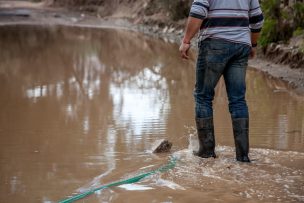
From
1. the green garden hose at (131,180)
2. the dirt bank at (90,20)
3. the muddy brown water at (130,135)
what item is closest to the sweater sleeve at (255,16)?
the muddy brown water at (130,135)

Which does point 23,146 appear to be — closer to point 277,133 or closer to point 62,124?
point 62,124

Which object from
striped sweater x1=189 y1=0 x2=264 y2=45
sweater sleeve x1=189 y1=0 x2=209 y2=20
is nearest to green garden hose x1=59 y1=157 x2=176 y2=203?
striped sweater x1=189 y1=0 x2=264 y2=45

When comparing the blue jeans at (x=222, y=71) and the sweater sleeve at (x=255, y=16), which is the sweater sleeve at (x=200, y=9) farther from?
the sweater sleeve at (x=255, y=16)

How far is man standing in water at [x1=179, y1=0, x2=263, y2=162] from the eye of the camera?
4.04 metres

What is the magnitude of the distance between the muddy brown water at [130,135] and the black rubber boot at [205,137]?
90mm

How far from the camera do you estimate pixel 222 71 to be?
417 centimetres

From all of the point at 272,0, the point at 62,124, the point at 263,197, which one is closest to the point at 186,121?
the point at 62,124

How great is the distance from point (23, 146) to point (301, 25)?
7418 millimetres

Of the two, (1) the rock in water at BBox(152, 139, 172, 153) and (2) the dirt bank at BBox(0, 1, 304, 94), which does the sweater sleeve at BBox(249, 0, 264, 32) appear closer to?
(1) the rock in water at BBox(152, 139, 172, 153)

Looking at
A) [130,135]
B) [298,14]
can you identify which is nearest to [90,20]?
[298,14]

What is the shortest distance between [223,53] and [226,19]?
0.24 metres

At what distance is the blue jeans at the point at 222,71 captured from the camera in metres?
4.10

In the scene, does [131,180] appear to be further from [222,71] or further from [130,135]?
[130,135]

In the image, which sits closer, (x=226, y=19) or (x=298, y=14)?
(x=226, y=19)
